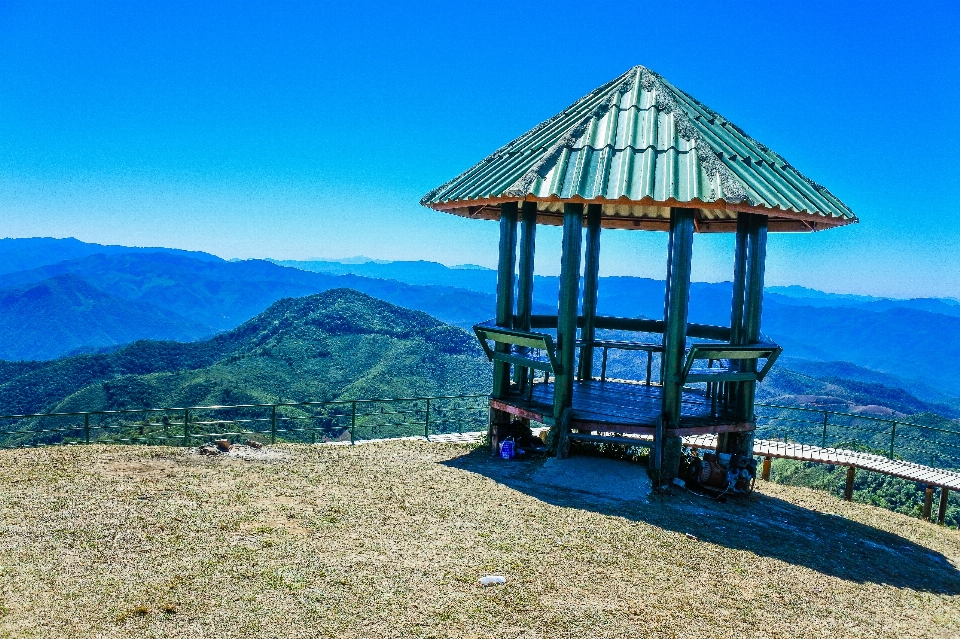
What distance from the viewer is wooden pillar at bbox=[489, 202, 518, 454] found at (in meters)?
12.5

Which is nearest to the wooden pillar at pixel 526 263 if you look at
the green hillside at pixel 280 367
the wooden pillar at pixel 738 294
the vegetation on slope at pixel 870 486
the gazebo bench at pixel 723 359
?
the gazebo bench at pixel 723 359

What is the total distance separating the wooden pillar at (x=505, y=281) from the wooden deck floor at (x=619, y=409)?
0.36m

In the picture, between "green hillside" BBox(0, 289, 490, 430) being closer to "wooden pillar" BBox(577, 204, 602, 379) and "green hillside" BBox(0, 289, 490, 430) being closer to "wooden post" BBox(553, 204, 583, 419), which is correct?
"wooden pillar" BBox(577, 204, 602, 379)

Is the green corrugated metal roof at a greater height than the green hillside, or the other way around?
the green corrugated metal roof

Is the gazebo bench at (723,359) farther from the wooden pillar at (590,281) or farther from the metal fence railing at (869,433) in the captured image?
the wooden pillar at (590,281)

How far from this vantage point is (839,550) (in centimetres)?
947

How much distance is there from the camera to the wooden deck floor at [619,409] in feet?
36.9

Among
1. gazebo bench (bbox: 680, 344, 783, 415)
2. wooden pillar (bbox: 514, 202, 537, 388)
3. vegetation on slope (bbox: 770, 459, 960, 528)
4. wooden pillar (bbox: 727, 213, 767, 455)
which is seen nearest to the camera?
gazebo bench (bbox: 680, 344, 783, 415)

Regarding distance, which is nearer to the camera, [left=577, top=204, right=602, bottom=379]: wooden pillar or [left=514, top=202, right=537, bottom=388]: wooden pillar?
[left=514, top=202, right=537, bottom=388]: wooden pillar

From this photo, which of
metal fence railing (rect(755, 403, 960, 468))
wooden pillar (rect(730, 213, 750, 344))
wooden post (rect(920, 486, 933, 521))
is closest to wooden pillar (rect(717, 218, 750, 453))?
wooden pillar (rect(730, 213, 750, 344))

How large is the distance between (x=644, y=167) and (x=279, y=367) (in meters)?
90.9

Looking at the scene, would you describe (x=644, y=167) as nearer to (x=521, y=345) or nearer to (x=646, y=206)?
(x=646, y=206)

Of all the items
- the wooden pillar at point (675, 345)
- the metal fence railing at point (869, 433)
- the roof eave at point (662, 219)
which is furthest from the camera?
the metal fence railing at point (869, 433)

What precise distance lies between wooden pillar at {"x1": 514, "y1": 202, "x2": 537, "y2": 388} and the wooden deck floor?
685 mm
